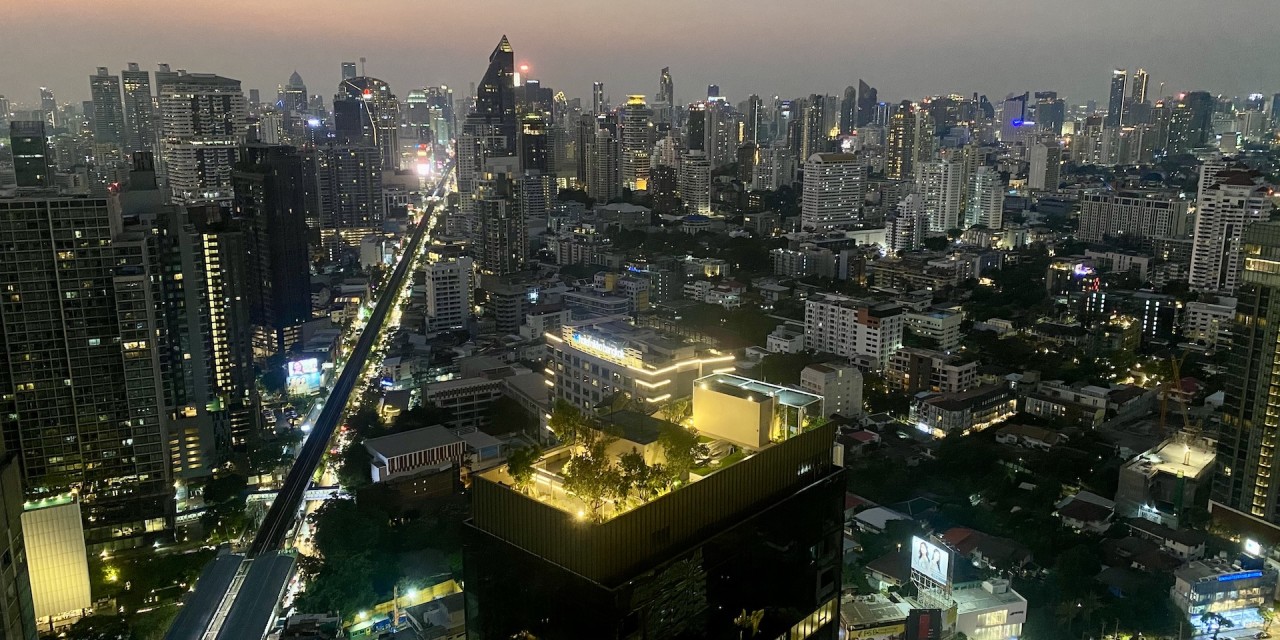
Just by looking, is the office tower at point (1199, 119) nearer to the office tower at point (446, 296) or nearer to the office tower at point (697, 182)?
the office tower at point (697, 182)

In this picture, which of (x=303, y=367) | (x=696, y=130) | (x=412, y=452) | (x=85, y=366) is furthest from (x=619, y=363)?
(x=696, y=130)

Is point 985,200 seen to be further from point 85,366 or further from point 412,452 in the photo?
point 85,366

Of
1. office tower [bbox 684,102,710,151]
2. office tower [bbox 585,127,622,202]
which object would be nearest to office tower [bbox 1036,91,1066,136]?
office tower [bbox 684,102,710,151]

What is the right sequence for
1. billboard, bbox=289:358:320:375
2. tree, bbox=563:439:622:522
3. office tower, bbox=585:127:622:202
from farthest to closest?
office tower, bbox=585:127:622:202 < billboard, bbox=289:358:320:375 < tree, bbox=563:439:622:522

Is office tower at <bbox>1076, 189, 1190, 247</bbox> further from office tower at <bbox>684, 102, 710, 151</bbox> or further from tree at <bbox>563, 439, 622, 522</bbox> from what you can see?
tree at <bbox>563, 439, 622, 522</bbox>

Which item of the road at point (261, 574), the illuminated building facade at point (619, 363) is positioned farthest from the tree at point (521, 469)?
the road at point (261, 574)
